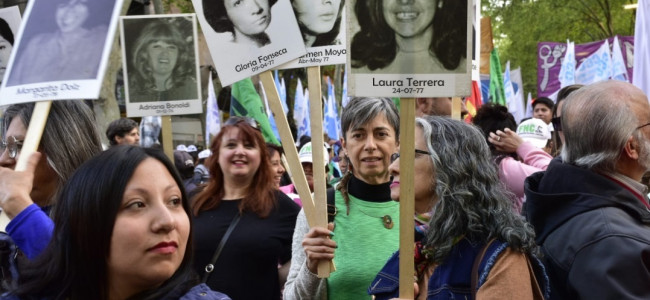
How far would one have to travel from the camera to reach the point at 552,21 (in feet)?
110

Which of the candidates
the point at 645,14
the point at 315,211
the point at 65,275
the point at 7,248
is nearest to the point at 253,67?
the point at 315,211

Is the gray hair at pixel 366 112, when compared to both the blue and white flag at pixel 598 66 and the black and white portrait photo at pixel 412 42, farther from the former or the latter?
the blue and white flag at pixel 598 66

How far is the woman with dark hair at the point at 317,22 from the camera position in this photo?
14.1ft

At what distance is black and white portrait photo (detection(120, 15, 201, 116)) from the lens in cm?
520

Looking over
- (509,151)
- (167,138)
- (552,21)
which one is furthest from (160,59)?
(552,21)

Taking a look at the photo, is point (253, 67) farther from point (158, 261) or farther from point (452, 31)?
point (158, 261)

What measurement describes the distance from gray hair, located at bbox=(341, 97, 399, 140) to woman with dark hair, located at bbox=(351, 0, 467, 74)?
1011 millimetres

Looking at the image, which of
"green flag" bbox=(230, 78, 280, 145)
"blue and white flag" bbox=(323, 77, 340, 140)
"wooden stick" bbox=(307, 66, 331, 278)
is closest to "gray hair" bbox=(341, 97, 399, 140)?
"wooden stick" bbox=(307, 66, 331, 278)

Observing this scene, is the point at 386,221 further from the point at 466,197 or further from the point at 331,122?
the point at 331,122

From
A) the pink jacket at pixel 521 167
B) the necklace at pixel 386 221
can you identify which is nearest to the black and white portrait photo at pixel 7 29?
the necklace at pixel 386 221

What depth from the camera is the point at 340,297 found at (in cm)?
407

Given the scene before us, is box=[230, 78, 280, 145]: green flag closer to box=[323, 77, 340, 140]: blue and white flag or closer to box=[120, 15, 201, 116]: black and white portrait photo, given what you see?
box=[120, 15, 201, 116]: black and white portrait photo

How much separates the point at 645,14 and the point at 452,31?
3232mm

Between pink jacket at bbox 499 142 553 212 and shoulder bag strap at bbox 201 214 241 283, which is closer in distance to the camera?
shoulder bag strap at bbox 201 214 241 283
